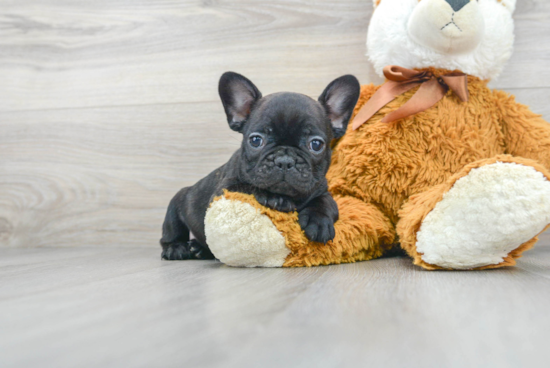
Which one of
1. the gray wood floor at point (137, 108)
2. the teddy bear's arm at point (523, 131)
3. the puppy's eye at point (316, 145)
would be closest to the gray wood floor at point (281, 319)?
the gray wood floor at point (137, 108)

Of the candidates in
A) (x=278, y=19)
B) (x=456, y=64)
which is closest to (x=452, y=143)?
(x=456, y=64)

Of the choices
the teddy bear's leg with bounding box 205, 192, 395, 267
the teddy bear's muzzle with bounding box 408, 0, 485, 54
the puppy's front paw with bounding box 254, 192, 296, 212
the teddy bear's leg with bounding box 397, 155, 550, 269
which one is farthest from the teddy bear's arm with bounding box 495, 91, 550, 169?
the puppy's front paw with bounding box 254, 192, 296, 212

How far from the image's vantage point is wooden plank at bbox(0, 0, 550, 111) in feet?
5.47

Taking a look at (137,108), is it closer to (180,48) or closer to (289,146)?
(180,48)

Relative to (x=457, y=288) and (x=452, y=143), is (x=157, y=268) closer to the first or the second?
(x=457, y=288)

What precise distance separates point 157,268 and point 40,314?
50cm

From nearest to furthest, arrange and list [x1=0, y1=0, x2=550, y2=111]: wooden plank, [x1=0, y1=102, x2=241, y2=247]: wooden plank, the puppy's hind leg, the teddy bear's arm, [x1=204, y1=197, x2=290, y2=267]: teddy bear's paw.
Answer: [x1=204, y1=197, x2=290, y2=267]: teddy bear's paw, the teddy bear's arm, the puppy's hind leg, [x1=0, y1=0, x2=550, y2=111]: wooden plank, [x1=0, y1=102, x2=241, y2=247]: wooden plank

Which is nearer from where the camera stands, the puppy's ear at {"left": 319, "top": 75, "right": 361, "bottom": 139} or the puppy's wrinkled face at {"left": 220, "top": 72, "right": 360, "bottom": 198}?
the puppy's wrinkled face at {"left": 220, "top": 72, "right": 360, "bottom": 198}

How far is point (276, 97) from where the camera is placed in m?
1.14

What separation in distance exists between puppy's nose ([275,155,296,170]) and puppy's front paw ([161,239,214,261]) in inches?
19.1

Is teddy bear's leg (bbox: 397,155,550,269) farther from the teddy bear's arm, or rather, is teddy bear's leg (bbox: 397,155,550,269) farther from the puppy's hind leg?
the puppy's hind leg

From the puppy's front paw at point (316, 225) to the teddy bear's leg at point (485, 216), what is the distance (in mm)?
197

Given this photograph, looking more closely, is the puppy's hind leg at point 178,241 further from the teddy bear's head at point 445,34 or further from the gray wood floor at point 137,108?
the teddy bear's head at point 445,34

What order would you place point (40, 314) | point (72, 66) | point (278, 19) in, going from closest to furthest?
point (40, 314) < point (278, 19) < point (72, 66)
